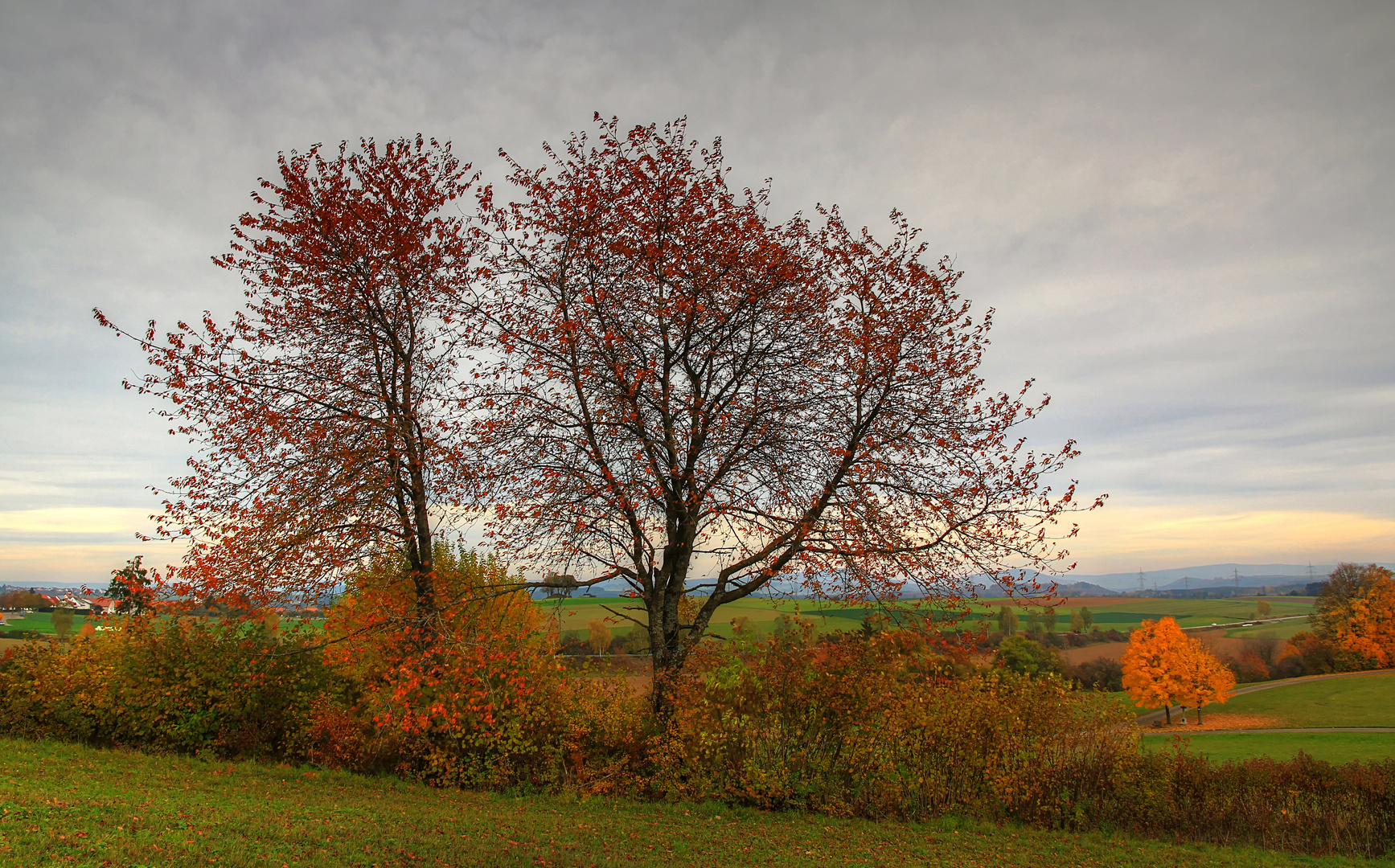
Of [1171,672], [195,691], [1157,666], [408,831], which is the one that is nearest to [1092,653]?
[1157,666]

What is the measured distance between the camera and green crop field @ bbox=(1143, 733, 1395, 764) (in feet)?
102

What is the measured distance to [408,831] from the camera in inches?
352

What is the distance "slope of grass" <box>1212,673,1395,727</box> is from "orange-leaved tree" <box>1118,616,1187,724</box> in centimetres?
401

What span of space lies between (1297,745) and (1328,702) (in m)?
15.6

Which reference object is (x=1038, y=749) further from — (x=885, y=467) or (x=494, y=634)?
(x=494, y=634)

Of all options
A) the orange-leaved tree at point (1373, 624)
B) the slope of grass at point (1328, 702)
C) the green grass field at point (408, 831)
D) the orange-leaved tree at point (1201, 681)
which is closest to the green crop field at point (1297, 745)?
the slope of grass at point (1328, 702)

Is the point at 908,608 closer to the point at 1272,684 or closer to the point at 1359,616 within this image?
the point at 1272,684

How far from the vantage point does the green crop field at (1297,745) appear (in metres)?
31.1

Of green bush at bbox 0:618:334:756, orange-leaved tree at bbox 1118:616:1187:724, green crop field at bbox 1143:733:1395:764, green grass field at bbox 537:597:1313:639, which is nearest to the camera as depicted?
green grass field at bbox 537:597:1313:639

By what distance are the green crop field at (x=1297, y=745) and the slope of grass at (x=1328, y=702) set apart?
4991 millimetres

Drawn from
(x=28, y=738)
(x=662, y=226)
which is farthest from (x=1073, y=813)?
(x=28, y=738)

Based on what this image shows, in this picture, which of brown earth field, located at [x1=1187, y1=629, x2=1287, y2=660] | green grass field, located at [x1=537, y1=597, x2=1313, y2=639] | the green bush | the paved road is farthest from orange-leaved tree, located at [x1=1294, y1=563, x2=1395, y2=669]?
the green bush

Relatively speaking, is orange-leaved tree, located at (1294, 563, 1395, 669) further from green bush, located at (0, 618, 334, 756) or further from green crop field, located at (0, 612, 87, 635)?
green crop field, located at (0, 612, 87, 635)

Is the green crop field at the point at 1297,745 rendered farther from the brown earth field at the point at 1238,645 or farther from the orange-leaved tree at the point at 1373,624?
the orange-leaved tree at the point at 1373,624
